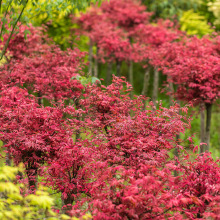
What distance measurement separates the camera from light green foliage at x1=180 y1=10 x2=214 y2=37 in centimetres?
1546

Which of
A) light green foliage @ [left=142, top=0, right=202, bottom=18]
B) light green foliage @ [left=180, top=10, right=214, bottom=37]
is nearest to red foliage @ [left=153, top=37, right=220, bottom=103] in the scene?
light green foliage @ [left=180, top=10, right=214, bottom=37]

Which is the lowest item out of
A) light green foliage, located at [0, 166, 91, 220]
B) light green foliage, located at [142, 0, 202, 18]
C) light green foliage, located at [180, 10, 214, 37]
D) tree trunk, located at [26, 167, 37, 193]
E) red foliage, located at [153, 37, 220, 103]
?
tree trunk, located at [26, 167, 37, 193]

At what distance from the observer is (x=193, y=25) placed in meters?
15.9

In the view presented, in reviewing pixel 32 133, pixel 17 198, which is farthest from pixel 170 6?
pixel 17 198

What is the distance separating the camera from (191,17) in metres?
16.1

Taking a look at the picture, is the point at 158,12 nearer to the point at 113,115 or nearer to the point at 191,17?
the point at 191,17

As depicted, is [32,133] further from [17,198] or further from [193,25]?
[193,25]

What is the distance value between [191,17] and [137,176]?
13.9 m

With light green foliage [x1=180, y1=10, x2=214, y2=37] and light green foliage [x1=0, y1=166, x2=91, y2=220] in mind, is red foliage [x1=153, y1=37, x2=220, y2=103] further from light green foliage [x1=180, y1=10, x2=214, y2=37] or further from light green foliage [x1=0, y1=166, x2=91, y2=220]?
light green foliage [x1=180, y1=10, x2=214, y2=37]

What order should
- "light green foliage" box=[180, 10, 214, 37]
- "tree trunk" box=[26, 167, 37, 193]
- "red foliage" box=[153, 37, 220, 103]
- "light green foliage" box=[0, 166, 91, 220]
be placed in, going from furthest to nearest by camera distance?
"light green foliage" box=[180, 10, 214, 37]
"red foliage" box=[153, 37, 220, 103]
"tree trunk" box=[26, 167, 37, 193]
"light green foliage" box=[0, 166, 91, 220]

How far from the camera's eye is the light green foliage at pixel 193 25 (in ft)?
50.7

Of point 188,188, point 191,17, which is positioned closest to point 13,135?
point 188,188

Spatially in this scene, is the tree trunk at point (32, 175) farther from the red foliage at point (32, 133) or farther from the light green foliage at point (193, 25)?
the light green foliage at point (193, 25)

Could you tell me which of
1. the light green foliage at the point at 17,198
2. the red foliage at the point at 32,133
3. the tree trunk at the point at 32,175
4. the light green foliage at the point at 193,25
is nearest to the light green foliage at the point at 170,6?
the light green foliage at the point at 193,25
